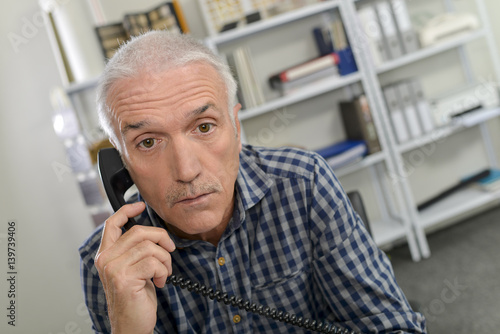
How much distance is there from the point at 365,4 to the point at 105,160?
99.2 inches

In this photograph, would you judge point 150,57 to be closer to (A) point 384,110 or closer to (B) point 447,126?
(A) point 384,110

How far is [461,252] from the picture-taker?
9.45 ft

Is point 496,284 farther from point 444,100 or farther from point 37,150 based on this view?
point 37,150

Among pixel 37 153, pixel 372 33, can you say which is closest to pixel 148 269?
pixel 37 153

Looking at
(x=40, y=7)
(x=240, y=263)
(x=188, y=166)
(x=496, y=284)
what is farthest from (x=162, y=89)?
(x=40, y=7)

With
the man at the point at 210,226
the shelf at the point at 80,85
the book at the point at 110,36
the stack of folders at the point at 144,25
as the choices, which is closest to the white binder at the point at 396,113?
the stack of folders at the point at 144,25

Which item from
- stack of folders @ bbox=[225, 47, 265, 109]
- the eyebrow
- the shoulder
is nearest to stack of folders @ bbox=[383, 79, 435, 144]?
stack of folders @ bbox=[225, 47, 265, 109]

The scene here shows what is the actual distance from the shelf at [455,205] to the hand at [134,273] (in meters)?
2.36

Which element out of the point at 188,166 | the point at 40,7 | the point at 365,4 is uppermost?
the point at 40,7

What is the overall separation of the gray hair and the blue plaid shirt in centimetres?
32

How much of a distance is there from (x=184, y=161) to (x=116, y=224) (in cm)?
21

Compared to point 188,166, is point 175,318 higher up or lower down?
lower down

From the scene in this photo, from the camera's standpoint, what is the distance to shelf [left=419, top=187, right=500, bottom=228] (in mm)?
2996

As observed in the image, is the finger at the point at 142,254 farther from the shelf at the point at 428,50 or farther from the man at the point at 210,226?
the shelf at the point at 428,50
